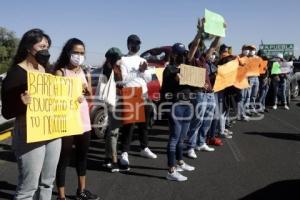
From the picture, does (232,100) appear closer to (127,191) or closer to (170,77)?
(170,77)

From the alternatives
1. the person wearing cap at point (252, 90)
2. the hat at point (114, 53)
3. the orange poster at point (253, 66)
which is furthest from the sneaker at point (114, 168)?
the person wearing cap at point (252, 90)

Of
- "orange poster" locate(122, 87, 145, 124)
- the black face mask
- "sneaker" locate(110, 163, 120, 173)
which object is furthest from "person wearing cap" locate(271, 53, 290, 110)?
"sneaker" locate(110, 163, 120, 173)

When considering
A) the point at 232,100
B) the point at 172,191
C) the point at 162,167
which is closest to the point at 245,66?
the point at 232,100

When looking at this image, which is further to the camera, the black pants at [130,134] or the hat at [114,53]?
the black pants at [130,134]

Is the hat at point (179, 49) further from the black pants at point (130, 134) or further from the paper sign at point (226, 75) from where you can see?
the paper sign at point (226, 75)

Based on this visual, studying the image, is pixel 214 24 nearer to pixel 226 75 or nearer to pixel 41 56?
pixel 226 75

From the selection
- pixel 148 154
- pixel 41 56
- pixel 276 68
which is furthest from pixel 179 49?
Result: pixel 276 68

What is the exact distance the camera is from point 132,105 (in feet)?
20.3

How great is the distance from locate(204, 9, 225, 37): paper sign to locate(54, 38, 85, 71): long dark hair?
194 centimetres

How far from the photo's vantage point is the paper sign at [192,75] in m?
5.46

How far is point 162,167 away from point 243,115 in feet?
17.5

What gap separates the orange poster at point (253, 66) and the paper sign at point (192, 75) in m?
4.22

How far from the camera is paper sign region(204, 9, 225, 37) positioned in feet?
18.5

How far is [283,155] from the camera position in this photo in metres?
7.19
